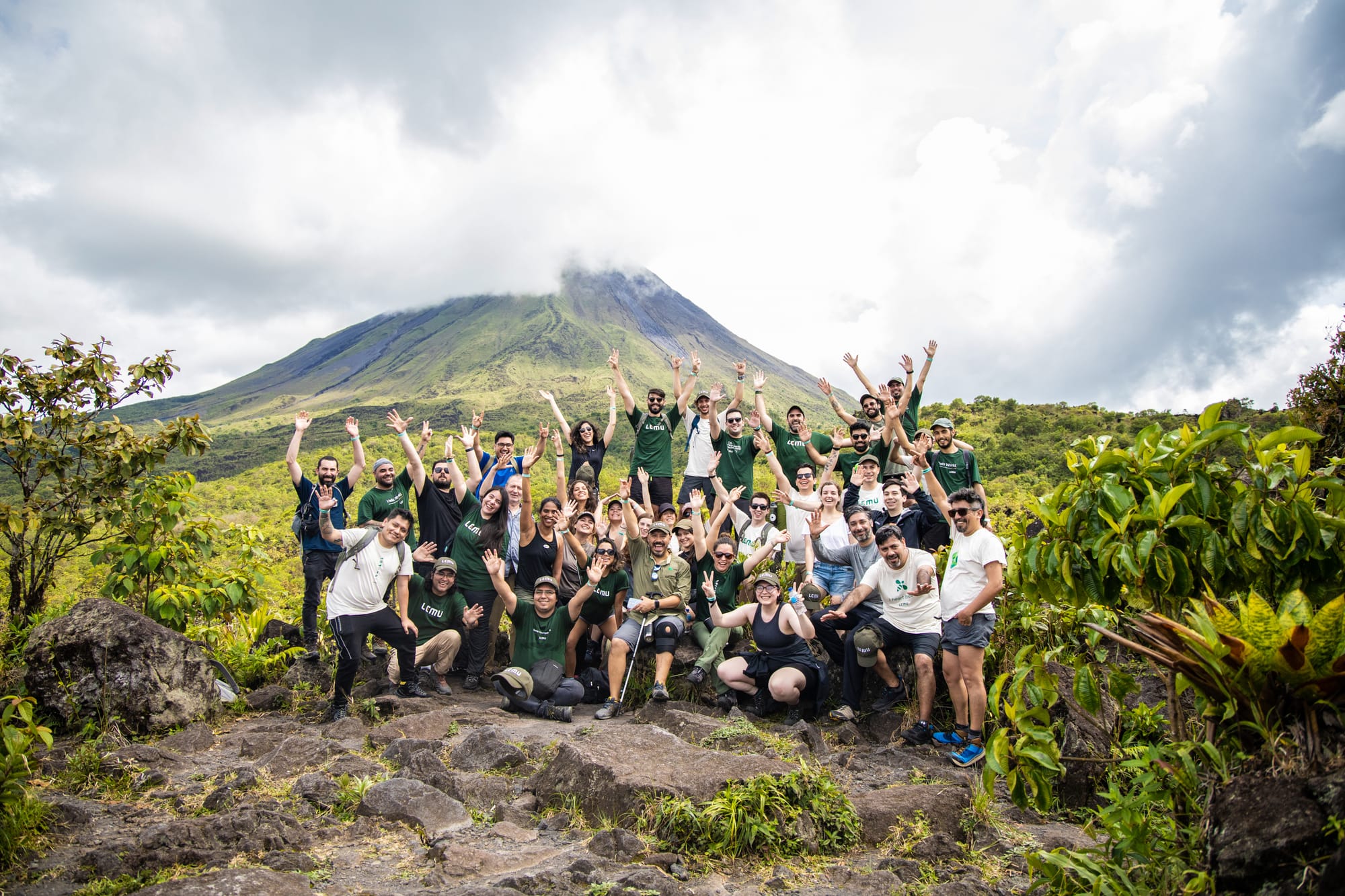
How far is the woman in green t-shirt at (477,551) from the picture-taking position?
7.56m

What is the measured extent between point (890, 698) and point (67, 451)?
24.9 ft

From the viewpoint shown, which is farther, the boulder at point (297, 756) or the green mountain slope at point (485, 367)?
the green mountain slope at point (485, 367)

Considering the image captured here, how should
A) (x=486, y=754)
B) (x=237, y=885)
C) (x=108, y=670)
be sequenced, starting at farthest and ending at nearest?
1. (x=108, y=670)
2. (x=486, y=754)
3. (x=237, y=885)

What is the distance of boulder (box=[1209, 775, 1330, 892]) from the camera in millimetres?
2170

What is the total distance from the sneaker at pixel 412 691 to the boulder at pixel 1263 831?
626cm

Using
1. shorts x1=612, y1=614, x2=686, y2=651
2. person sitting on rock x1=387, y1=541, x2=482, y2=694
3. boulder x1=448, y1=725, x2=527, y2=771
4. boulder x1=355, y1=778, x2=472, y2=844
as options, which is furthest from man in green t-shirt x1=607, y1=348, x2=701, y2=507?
boulder x1=355, y1=778, x2=472, y2=844

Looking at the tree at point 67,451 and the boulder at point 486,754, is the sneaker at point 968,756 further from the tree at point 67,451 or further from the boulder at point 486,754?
the tree at point 67,451

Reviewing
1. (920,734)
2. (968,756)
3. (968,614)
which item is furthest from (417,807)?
(968,614)

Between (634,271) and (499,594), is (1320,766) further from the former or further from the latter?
(634,271)

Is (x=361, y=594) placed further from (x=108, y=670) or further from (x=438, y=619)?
(x=108, y=670)

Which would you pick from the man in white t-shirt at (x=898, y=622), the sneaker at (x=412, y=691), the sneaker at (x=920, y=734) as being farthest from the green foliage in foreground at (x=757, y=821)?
the sneaker at (x=412, y=691)

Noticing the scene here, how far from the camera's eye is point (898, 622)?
6.36 metres

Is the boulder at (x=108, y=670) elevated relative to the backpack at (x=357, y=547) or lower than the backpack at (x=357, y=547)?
lower

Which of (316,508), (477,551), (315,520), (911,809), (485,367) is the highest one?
(485,367)
